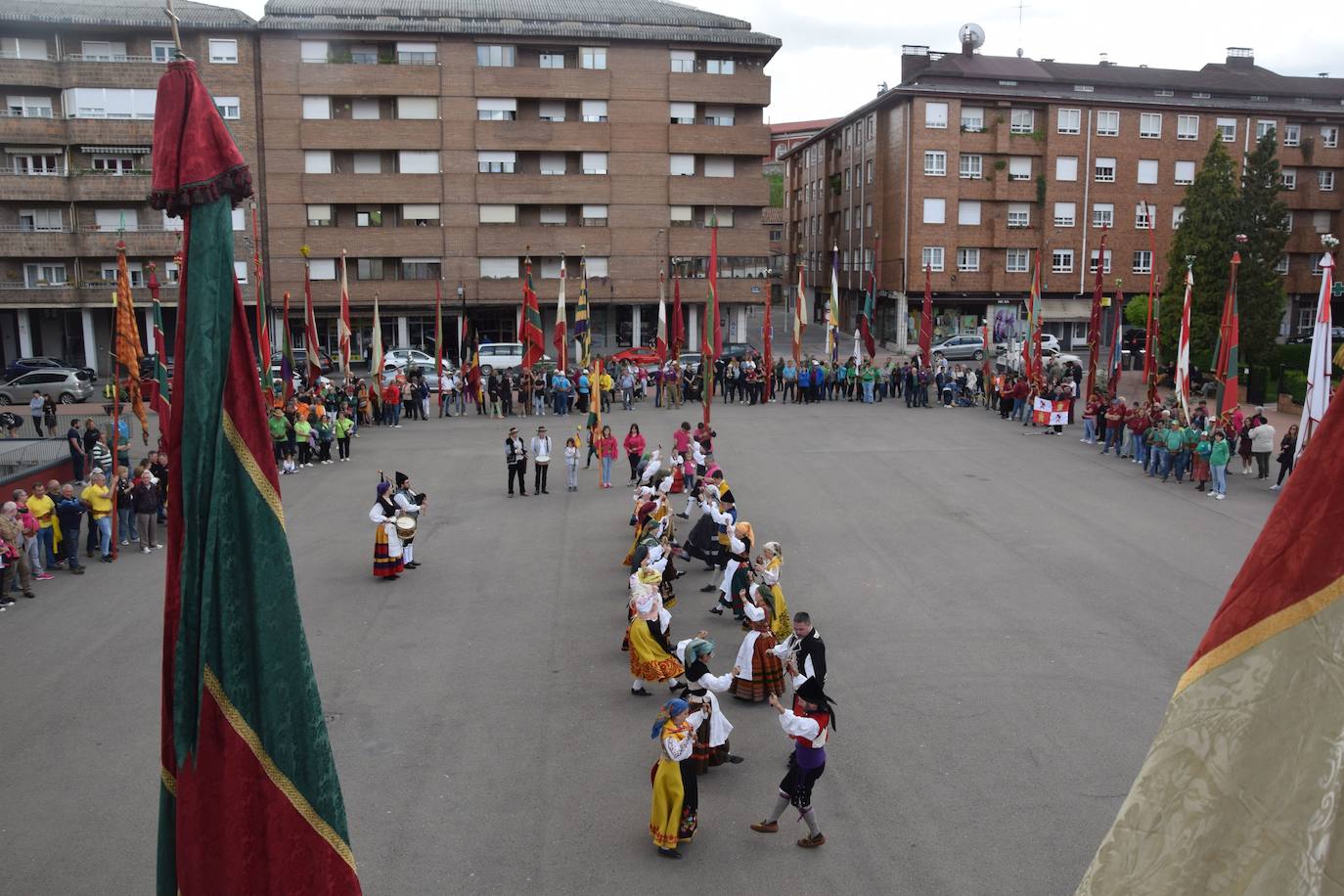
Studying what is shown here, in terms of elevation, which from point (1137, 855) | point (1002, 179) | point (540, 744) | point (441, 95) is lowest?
point (540, 744)

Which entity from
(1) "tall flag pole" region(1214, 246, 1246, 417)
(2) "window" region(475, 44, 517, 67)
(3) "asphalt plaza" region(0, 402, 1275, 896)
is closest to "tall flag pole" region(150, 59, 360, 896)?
(3) "asphalt plaza" region(0, 402, 1275, 896)

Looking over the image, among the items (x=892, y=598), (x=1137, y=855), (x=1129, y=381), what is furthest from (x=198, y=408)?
(x=1129, y=381)

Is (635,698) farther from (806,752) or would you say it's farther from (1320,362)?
(1320,362)

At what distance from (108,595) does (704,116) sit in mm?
45554

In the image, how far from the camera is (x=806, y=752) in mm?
9500

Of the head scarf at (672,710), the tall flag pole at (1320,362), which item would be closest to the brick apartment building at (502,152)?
the tall flag pole at (1320,362)

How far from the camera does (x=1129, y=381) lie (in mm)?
45094

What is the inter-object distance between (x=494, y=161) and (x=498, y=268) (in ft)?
17.0

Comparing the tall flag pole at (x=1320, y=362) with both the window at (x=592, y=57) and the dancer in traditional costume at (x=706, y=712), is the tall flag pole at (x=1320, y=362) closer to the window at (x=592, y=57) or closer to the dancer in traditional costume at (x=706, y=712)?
the dancer in traditional costume at (x=706, y=712)

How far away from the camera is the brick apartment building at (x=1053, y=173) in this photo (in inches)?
2338

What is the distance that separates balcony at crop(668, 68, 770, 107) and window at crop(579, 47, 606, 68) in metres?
3.39

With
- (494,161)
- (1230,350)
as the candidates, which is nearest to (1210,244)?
(1230,350)

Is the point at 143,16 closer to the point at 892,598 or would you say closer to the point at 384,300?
the point at 384,300

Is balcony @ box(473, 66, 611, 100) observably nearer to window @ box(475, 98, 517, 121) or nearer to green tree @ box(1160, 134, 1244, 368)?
window @ box(475, 98, 517, 121)
